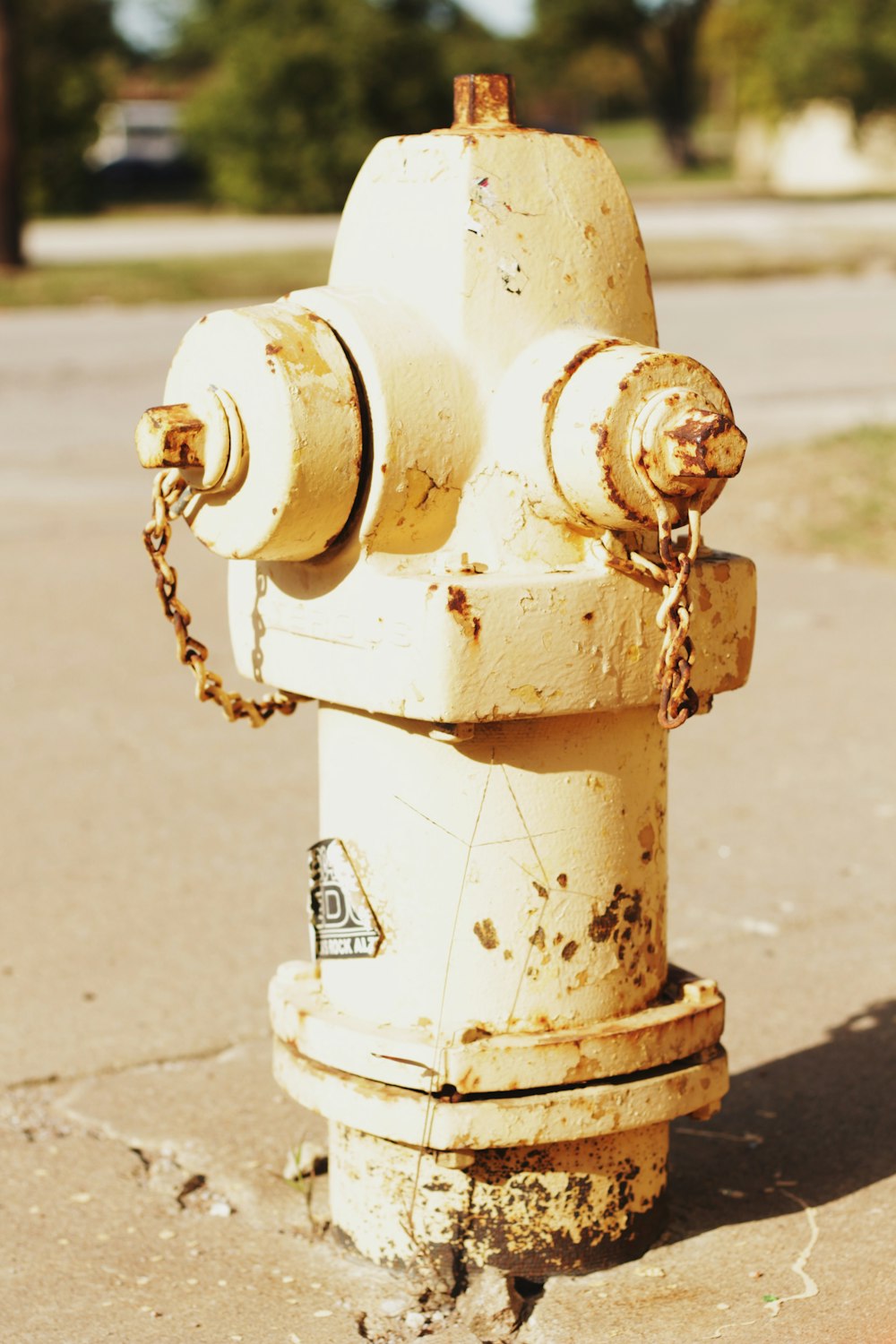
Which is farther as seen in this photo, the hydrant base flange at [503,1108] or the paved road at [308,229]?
the paved road at [308,229]

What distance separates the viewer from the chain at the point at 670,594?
1960mm

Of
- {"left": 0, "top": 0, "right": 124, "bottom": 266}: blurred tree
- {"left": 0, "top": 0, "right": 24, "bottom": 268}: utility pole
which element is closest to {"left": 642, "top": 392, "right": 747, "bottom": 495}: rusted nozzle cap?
{"left": 0, "top": 0, "right": 24, "bottom": 268}: utility pole

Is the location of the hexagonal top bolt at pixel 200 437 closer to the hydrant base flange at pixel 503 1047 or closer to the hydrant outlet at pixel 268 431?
the hydrant outlet at pixel 268 431

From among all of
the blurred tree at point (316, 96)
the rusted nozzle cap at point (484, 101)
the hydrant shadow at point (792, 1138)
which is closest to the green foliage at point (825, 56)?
the blurred tree at point (316, 96)

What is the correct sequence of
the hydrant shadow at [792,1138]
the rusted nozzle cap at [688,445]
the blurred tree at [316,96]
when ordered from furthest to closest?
the blurred tree at [316,96] < the hydrant shadow at [792,1138] < the rusted nozzle cap at [688,445]

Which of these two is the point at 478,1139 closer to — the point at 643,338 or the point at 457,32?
the point at 643,338

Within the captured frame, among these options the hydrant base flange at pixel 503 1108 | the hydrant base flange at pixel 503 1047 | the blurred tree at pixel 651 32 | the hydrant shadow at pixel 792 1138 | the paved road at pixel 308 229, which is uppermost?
the blurred tree at pixel 651 32

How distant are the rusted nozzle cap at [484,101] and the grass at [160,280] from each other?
521 inches

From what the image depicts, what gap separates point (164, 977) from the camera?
336cm

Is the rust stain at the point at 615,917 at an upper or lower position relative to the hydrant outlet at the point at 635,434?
lower

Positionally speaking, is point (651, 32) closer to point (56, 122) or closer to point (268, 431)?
point (56, 122)

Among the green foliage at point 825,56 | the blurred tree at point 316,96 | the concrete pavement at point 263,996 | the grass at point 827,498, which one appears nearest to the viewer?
the concrete pavement at point 263,996

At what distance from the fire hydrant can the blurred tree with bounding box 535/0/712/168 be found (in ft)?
168

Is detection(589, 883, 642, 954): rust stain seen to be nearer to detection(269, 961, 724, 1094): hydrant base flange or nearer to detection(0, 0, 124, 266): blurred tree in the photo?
detection(269, 961, 724, 1094): hydrant base flange
